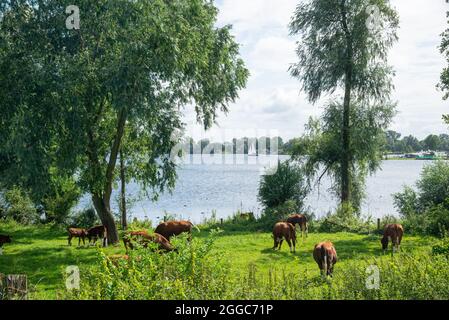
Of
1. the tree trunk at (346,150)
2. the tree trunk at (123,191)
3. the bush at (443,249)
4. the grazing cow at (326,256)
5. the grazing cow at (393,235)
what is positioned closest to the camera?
the bush at (443,249)

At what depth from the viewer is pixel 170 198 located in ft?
193

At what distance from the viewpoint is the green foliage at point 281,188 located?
31.9 metres

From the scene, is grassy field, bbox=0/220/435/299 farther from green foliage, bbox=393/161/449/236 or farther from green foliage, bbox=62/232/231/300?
green foliage, bbox=393/161/449/236

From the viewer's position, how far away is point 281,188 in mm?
31812

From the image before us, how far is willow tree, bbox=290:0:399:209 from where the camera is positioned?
33125 mm

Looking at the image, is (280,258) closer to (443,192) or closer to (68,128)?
(68,128)

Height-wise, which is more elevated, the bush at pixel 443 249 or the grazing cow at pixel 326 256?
the bush at pixel 443 249

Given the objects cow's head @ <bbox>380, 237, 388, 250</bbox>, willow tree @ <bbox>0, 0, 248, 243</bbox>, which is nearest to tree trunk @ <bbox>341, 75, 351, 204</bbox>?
cow's head @ <bbox>380, 237, 388, 250</bbox>

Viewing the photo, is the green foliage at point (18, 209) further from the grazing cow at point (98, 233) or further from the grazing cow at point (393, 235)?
the grazing cow at point (393, 235)

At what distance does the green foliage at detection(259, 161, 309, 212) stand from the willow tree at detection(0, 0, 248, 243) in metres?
11.0

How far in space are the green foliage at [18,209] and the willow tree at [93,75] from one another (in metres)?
12.5

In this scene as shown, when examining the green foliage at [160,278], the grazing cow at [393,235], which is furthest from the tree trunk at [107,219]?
the grazing cow at [393,235]

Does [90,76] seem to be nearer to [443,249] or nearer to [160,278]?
[160,278]
